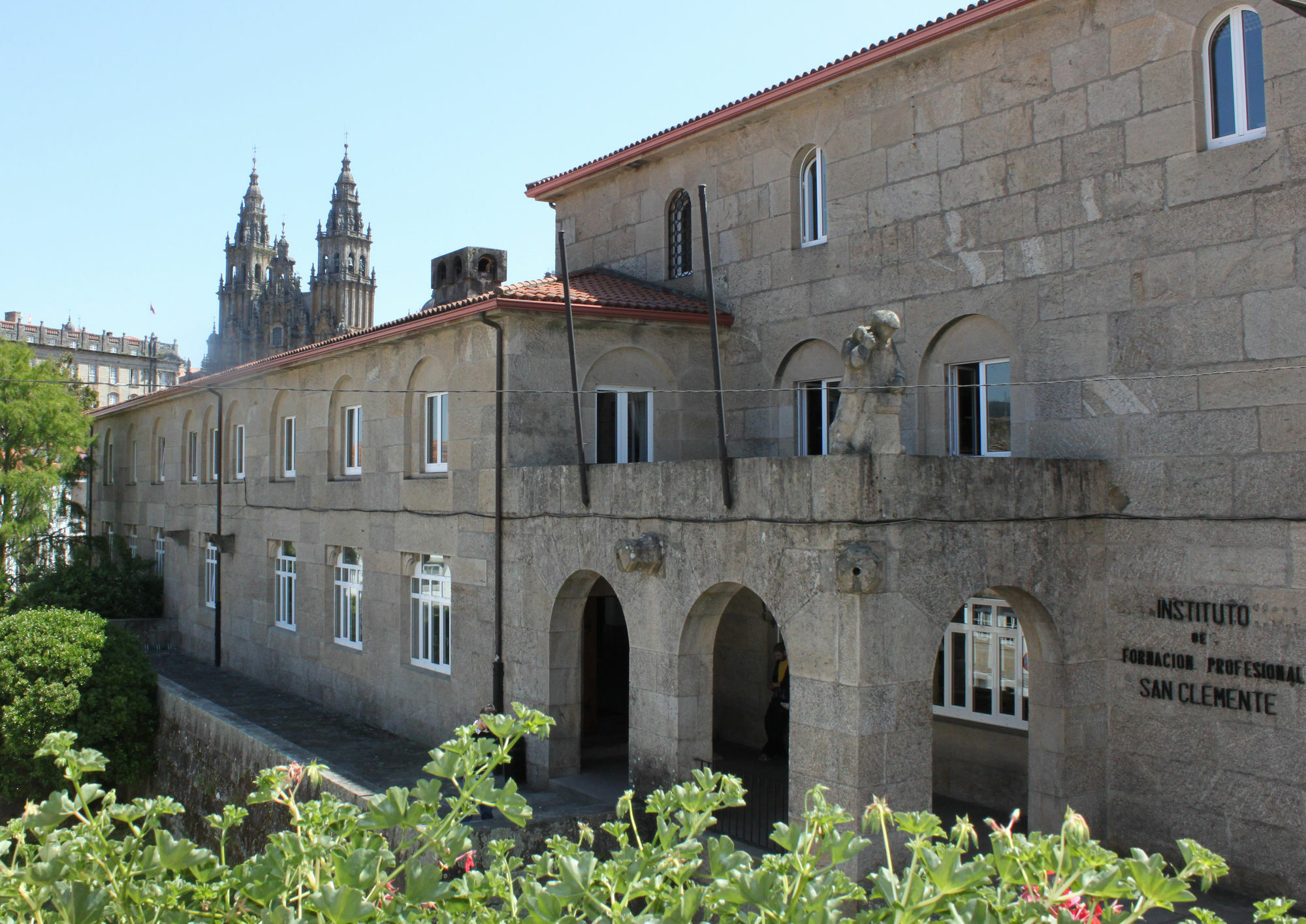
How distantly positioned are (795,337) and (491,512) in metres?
4.88

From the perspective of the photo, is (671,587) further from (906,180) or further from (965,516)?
→ (906,180)

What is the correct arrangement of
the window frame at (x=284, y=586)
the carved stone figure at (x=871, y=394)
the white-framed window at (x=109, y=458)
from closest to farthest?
the carved stone figure at (x=871, y=394) → the window frame at (x=284, y=586) → the white-framed window at (x=109, y=458)

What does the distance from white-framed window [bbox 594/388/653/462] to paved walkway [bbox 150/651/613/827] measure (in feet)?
16.2

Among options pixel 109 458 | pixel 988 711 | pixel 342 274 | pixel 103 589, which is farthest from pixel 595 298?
pixel 342 274

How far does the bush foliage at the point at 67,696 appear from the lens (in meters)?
19.0

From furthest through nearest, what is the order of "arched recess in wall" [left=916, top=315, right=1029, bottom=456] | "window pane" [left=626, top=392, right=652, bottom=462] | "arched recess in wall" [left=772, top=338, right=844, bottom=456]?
"window pane" [left=626, top=392, right=652, bottom=462] < "arched recess in wall" [left=772, top=338, right=844, bottom=456] < "arched recess in wall" [left=916, top=315, right=1029, bottom=456]

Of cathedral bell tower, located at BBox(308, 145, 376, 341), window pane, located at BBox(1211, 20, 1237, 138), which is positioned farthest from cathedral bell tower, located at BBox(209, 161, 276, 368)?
window pane, located at BBox(1211, 20, 1237, 138)

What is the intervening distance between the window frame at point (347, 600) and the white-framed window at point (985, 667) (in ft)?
33.1

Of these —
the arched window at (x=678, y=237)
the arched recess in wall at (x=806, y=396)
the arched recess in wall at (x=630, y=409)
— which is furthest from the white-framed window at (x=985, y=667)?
the arched window at (x=678, y=237)

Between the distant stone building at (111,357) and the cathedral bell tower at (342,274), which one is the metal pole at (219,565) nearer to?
the cathedral bell tower at (342,274)


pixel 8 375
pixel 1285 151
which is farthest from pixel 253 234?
pixel 1285 151

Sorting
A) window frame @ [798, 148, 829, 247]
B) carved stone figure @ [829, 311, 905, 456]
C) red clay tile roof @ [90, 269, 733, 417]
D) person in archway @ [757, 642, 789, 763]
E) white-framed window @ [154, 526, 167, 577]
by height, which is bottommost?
person in archway @ [757, 642, 789, 763]

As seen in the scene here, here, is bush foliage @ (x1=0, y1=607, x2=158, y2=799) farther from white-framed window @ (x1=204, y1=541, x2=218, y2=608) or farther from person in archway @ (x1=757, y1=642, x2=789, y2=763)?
person in archway @ (x1=757, y1=642, x2=789, y2=763)

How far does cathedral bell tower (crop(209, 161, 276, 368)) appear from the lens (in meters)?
109
